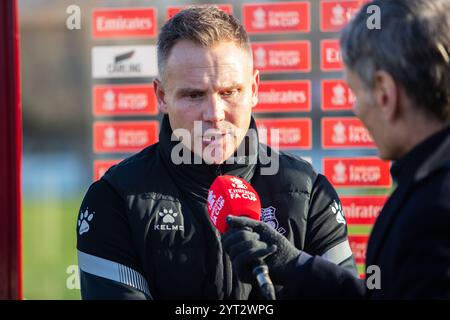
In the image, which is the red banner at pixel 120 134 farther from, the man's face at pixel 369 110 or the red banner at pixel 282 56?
the man's face at pixel 369 110

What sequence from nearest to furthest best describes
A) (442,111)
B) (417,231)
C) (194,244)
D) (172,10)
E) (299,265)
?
1. (417,231)
2. (442,111)
3. (299,265)
4. (194,244)
5. (172,10)

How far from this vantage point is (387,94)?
1412 millimetres

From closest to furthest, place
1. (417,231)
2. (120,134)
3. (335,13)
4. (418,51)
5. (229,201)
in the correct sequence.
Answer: (417,231), (418,51), (229,201), (335,13), (120,134)

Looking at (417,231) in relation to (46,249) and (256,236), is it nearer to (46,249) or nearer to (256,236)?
(256,236)

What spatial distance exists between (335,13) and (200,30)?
1.07 metres

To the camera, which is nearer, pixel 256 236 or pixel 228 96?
pixel 256 236

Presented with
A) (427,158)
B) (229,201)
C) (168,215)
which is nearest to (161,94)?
(168,215)

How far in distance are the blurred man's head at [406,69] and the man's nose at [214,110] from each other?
2.03 ft

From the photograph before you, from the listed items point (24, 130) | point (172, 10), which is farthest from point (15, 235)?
point (172, 10)

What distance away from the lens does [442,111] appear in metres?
1.40

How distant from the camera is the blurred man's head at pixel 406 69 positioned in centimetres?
138

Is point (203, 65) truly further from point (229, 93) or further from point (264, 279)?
point (264, 279)

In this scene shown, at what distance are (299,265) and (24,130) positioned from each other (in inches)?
70.1

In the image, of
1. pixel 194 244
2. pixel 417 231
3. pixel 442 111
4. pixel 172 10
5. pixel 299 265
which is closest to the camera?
pixel 417 231
